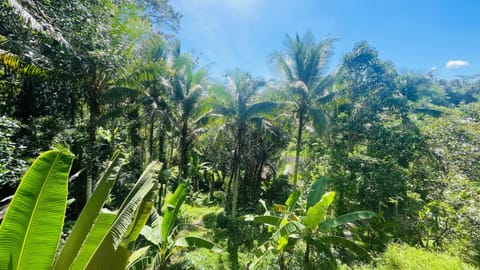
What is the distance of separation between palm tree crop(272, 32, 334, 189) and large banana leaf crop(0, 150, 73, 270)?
999cm

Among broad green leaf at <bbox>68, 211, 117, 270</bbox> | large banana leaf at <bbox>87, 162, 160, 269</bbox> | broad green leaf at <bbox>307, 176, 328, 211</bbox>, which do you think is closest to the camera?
broad green leaf at <bbox>68, 211, 117, 270</bbox>

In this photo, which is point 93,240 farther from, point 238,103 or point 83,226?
point 238,103

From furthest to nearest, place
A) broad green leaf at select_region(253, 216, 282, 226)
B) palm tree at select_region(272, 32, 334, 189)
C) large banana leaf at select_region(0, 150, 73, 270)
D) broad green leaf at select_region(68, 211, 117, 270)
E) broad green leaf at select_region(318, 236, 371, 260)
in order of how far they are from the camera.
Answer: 1. palm tree at select_region(272, 32, 334, 189)
2. broad green leaf at select_region(253, 216, 282, 226)
3. broad green leaf at select_region(318, 236, 371, 260)
4. broad green leaf at select_region(68, 211, 117, 270)
5. large banana leaf at select_region(0, 150, 73, 270)

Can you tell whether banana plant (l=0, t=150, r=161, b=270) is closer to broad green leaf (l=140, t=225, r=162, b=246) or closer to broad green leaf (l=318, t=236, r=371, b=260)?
broad green leaf (l=140, t=225, r=162, b=246)

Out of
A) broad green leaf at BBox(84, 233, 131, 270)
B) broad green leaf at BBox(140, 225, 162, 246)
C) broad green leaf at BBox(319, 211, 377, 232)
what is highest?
broad green leaf at BBox(84, 233, 131, 270)

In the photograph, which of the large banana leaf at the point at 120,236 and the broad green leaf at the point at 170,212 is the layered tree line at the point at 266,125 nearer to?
the broad green leaf at the point at 170,212

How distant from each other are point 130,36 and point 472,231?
424 inches

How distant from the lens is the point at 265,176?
16.6m

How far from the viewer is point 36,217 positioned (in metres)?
1.50

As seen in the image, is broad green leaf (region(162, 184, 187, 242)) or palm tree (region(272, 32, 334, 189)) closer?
broad green leaf (region(162, 184, 187, 242))

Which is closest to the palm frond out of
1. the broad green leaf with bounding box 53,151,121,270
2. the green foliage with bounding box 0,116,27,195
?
the green foliage with bounding box 0,116,27,195

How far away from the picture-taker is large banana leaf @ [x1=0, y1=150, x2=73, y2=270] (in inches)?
57.2

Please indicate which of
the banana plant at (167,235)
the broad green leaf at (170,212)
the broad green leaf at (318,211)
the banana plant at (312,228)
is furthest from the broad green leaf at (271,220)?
the broad green leaf at (170,212)

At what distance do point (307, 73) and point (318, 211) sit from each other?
753 centimetres
